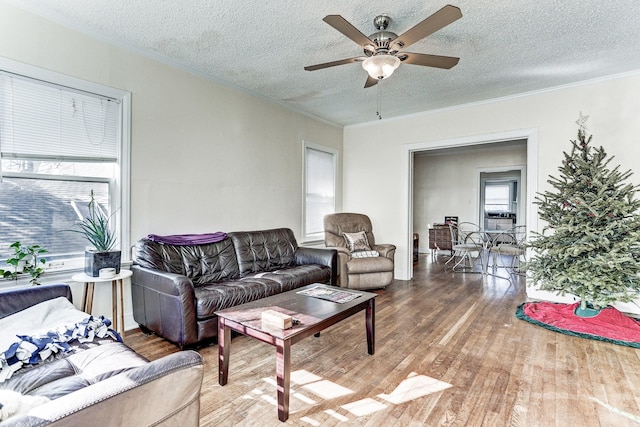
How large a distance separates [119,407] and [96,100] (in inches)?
116

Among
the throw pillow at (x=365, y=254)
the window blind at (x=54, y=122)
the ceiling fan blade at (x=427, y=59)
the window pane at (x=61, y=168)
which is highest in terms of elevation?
the ceiling fan blade at (x=427, y=59)

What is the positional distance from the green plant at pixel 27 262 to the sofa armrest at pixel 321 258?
8.29 feet

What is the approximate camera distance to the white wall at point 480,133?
3691 mm

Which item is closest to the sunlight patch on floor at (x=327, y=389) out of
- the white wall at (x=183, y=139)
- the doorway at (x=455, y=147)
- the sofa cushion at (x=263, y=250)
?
the sofa cushion at (x=263, y=250)

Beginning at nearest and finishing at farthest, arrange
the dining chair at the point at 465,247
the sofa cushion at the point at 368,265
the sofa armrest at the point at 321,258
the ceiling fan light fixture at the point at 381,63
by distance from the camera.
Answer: the ceiling fan light fixture at the point at 381,63 < the sofa armrest at the point at 321,258 < the sofa cushion at the point at 368,265 < the dining chair at the point at 465,247

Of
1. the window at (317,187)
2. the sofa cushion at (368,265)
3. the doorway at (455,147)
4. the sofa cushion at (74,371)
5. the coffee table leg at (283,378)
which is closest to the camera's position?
the sofa cushion at (74,371)

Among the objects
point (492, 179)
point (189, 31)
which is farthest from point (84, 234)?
point (492, 179)

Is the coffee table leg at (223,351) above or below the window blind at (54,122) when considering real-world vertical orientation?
below

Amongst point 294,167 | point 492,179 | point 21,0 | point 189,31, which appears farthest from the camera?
point 492,179

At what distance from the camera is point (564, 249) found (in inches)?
128

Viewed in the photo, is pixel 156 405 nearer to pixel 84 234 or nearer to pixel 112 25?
pixel 84 234

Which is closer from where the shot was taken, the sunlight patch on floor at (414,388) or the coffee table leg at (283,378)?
the coffee table leg at (283,378)

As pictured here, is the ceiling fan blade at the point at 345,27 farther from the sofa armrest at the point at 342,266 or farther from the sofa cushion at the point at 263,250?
the sofa armrest at the point at 342,266

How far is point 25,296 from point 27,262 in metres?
0.63
